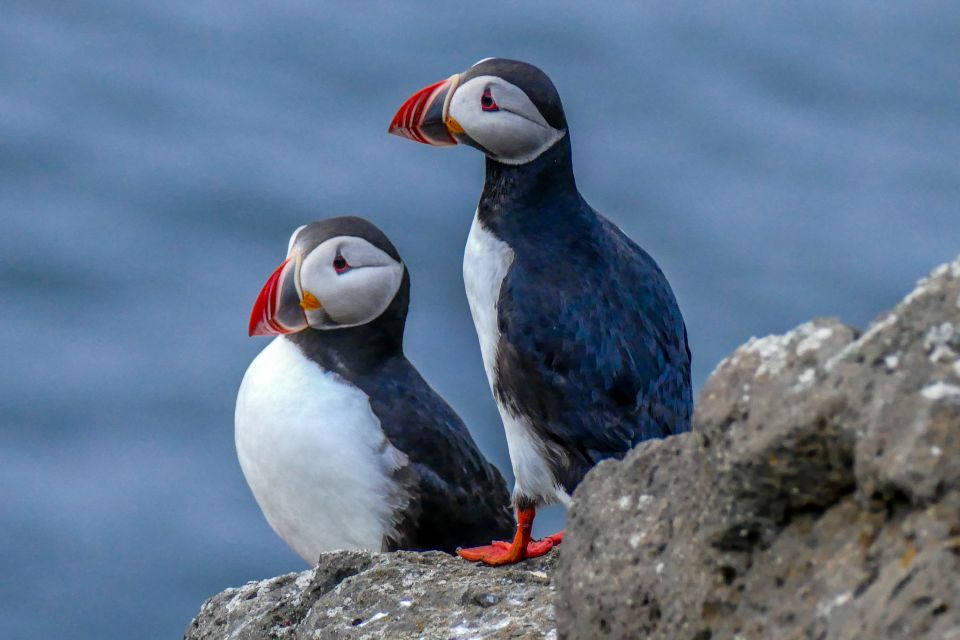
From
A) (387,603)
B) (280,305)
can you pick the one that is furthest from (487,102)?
(387,603)

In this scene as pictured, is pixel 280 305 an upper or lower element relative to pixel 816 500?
upper

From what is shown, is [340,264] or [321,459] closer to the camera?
[321,459]

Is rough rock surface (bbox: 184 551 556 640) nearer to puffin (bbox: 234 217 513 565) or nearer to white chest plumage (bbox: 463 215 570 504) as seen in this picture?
white chest plumage (bbox: 463 215 570 504)

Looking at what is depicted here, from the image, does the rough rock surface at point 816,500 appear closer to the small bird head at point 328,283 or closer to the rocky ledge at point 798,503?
the rocky ledge at point 798,503

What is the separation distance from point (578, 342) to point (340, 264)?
0.79 metres

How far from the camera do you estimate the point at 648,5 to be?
1192cm

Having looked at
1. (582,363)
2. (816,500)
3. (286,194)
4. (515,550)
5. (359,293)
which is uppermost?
(286,194)

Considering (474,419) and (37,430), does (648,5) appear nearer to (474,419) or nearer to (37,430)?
(474,419)

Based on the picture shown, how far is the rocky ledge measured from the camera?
201cm

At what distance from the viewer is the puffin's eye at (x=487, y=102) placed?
5215 millimetres

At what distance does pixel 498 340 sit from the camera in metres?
5.19

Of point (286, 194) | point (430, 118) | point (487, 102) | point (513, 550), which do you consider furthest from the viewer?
point (286, 194)

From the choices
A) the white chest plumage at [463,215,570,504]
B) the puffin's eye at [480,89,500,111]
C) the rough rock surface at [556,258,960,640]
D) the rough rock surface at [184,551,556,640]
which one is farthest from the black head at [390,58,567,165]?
the rough rock surface at [556,258,960,640]

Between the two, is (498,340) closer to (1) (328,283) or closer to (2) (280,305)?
(1) (328,283)
